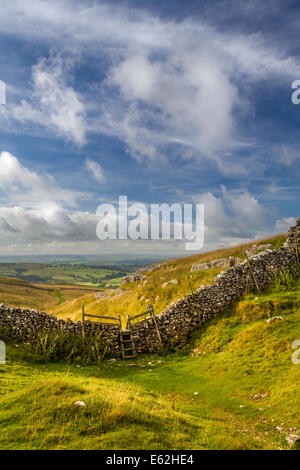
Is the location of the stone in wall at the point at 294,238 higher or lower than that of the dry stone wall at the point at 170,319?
higher

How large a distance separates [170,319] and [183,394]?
274 inches

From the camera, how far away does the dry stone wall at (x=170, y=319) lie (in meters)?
Answer: 16.9

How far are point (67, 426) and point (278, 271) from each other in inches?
845

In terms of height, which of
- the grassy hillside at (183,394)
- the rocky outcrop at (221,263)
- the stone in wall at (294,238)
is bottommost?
the grassy hillside at (183,394)

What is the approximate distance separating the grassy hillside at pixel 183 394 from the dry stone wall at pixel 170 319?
91 cm

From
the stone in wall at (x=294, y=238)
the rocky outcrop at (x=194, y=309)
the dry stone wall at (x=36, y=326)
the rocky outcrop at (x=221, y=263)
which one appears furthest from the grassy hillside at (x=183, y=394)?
the rocky outcrop at (x=221, y=263)

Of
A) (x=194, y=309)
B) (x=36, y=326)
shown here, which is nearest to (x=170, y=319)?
(x=194, y=309)

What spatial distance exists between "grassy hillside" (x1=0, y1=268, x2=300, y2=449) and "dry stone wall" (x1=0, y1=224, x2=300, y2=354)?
905 millimetres

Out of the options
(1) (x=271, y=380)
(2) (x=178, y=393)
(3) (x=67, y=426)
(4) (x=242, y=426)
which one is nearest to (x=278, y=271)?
(1) (x=271, y=380)

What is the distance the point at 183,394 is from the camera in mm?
12219

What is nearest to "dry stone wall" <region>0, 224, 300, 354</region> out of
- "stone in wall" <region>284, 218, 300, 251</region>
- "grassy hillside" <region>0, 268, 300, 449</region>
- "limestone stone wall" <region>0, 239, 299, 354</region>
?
"limestone stone wall" <region>0, 239, 299, 354</region>

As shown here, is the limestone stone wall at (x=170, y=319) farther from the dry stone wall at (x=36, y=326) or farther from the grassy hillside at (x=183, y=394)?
the grassy hillside at (x=183, y=394)

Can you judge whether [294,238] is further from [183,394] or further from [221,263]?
[183,394]
